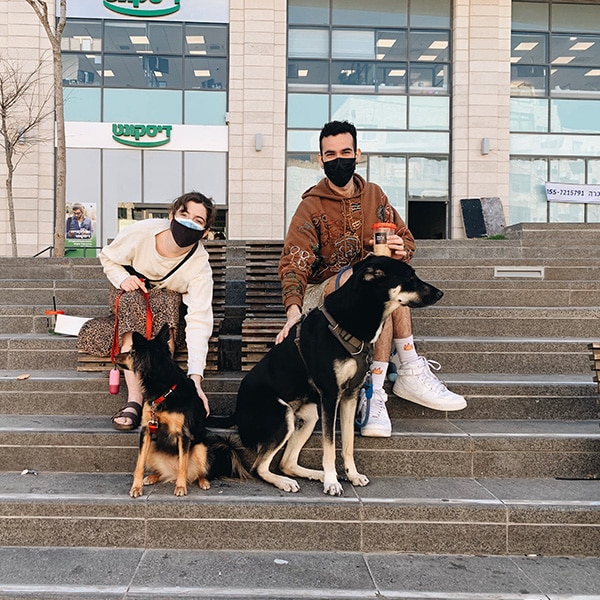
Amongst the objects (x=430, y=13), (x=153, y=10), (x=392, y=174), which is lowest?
(x=392, y=174)

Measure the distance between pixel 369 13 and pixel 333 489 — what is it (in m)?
19.1

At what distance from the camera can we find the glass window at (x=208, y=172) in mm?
18219

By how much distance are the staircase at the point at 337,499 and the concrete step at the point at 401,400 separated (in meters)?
0.01

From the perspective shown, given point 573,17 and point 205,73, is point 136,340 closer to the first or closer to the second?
point 205,73

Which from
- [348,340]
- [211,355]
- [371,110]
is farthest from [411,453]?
[371,110]

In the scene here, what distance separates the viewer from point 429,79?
18750 mm

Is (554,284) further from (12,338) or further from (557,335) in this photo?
(12,338)

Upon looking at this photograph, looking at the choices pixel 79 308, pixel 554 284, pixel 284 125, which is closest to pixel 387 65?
pixel 284 125

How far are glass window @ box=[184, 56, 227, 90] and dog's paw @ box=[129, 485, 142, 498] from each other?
17098mm

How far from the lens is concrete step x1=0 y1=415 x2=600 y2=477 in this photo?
→ 364 centimetres

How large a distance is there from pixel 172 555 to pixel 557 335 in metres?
4.24

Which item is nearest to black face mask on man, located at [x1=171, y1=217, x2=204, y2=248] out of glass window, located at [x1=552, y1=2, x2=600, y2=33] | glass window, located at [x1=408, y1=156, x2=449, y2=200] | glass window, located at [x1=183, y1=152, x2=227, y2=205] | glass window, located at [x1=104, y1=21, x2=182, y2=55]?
glass window, located at [x1=183, y1=152, x2=227, y2=205]

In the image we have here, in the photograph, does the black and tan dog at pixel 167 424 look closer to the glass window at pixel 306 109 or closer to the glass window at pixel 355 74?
the glass window at pixel 306 109

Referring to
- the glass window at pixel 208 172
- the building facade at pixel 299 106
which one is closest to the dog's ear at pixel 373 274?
the building facade at pixel 299 106
